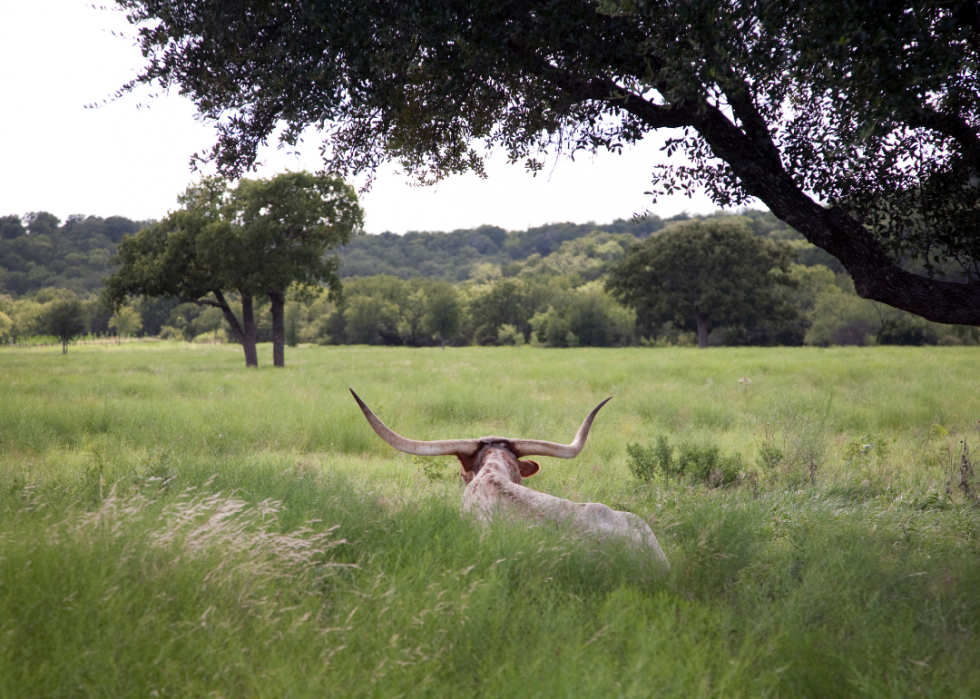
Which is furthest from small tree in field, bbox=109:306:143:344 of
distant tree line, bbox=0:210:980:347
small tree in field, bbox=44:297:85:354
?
small tree in field, bbox=44:297:85:354

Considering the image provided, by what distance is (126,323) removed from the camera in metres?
56.7

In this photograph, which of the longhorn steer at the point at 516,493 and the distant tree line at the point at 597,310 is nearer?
the longhorn steer at the point at 516,493

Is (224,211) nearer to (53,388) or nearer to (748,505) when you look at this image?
(53,388)

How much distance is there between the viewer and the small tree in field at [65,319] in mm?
34438

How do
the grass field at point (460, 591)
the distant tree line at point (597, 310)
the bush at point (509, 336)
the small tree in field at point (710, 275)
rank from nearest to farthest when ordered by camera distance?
the grass field at point (460, 591) < the distant tree line at point (597, 310) < the small tree in field at point (710, 275) < the bush at point (509, 336)

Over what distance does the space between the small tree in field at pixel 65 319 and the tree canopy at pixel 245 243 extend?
1361 centimetres

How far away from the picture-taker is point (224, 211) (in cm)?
2381

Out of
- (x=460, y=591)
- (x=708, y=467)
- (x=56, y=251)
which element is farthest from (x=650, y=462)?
(x=56, y=251)

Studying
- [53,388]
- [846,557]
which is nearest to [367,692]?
[846,557]

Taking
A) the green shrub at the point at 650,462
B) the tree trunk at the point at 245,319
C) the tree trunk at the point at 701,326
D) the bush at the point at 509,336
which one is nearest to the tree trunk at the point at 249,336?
the tree trunk at the point at 245,319

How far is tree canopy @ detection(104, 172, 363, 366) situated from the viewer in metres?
23.0

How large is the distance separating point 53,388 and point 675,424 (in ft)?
45.3

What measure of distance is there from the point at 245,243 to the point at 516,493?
21854 millimetres

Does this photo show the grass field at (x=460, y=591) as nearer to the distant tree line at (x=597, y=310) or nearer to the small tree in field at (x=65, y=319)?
the distant tree line at (x=597, y=310)
